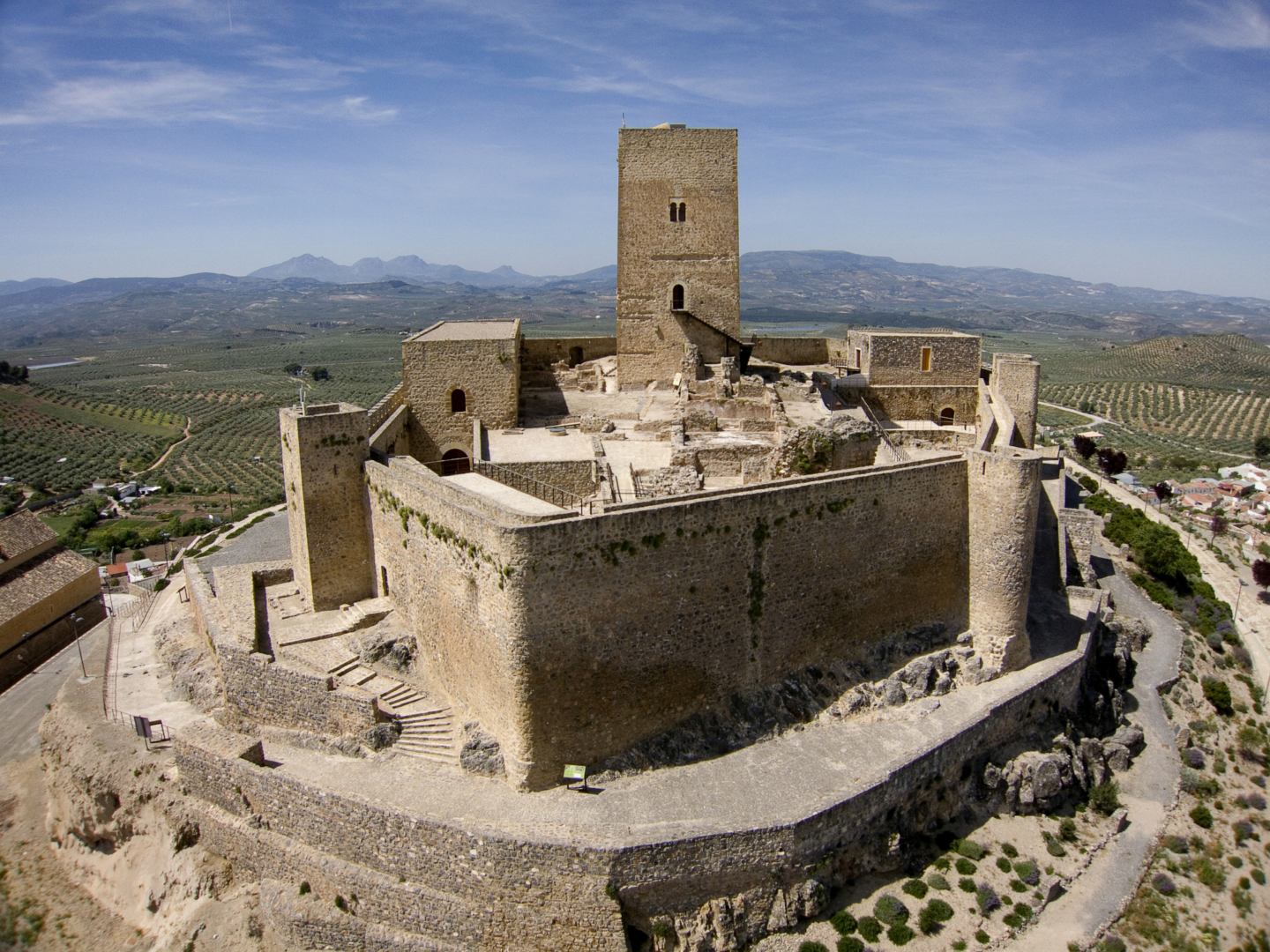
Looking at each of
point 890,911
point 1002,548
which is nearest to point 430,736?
point 890,911

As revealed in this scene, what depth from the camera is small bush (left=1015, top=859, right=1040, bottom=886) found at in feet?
54.5

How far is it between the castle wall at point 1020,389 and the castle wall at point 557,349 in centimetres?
1299

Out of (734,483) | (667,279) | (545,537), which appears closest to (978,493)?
(734,483)

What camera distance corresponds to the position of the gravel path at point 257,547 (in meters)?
29.4

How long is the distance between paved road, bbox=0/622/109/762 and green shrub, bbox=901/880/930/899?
2116 centimetres

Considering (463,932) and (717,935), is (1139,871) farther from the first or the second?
(463,932)

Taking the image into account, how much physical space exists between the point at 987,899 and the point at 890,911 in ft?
6.76

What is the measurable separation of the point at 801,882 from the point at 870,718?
161 inches

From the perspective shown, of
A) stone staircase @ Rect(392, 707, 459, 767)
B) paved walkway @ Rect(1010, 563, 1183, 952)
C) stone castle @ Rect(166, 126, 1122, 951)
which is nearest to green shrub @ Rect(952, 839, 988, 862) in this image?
stone castle @ Rect(166, 126, 1122, 951)

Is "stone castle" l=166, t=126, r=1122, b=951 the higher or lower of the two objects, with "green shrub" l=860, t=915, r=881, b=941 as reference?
higher

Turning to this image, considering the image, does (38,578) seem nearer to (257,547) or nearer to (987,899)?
(257,547)

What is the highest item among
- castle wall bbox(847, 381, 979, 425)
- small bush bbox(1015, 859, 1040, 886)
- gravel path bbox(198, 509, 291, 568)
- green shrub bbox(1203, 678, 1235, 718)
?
castle wall bbox(847, 381, 979, 425)

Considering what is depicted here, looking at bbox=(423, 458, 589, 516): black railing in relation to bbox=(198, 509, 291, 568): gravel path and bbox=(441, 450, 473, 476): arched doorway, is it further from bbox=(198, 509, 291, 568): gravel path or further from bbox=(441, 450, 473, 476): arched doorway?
bbox=(198, 509, 291, 568): gravel path

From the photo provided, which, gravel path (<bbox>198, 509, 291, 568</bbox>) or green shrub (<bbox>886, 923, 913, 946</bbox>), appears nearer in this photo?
green shrub (<bbox>886, 923, 913, 946</bbox>)
